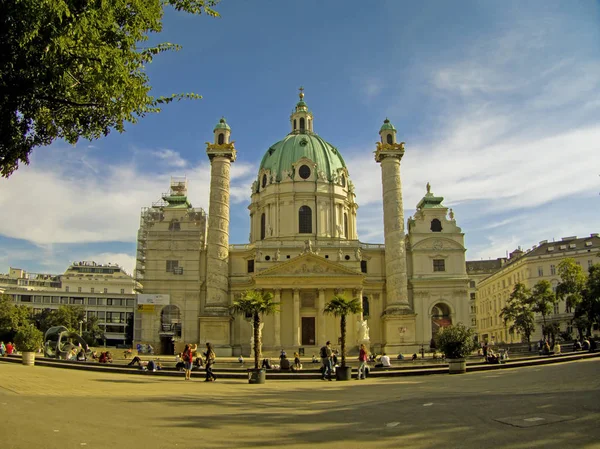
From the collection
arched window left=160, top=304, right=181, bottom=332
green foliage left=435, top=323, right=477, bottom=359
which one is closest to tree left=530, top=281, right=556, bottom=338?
green foliage left=435, top=323, right=477, bottom=359

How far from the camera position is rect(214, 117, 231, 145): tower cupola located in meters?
60.4

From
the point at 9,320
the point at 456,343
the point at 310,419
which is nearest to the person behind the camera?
the point at 310,419

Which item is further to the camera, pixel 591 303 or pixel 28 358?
pixel 591 303

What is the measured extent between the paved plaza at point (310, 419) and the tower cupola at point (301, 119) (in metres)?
61.4

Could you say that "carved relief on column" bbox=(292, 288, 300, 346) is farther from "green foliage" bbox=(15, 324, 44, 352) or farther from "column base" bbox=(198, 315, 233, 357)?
"green foliage" bbox=(15, 324, 44, 352)

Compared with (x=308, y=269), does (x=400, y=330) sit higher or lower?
lower

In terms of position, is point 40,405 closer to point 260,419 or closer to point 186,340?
point 260,419

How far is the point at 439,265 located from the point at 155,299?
31377 mm

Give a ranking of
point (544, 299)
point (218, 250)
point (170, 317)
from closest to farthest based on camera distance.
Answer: point (544, 299), point (218, 250), point (170, 317)

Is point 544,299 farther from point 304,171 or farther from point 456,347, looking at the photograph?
point 456,347

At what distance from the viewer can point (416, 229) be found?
63406 mm

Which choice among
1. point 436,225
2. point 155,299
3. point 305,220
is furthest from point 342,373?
point 305,220

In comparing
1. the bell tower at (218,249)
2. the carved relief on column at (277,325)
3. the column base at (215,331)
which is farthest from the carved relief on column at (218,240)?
the carved relief on column at (277,325)

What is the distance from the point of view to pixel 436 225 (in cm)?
6394
